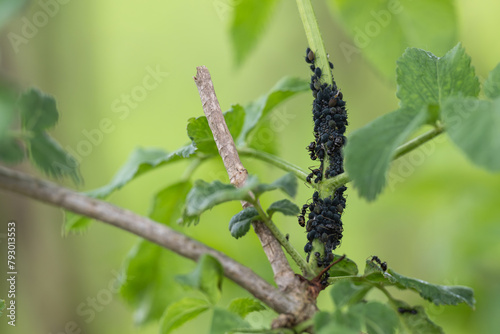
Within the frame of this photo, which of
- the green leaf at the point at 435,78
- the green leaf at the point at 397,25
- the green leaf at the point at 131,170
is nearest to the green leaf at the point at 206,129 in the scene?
the green leaf at the point at 131,170

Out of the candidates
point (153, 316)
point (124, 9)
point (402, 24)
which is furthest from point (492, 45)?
point (124, 9)

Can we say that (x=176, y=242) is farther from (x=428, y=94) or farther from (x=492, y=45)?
(x=492, y=45)

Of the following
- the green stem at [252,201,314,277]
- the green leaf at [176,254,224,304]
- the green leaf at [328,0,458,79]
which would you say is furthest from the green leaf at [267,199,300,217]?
the green leaf at [328,0,458,79]

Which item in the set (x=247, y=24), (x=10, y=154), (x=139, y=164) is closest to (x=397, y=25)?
(x=247, y=24)

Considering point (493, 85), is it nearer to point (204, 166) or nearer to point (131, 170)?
point (131, 170)

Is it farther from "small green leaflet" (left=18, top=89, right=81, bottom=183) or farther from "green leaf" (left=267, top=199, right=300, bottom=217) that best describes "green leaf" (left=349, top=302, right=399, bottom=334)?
"small green leaflet" (left=18, top=89, right=81, bottom=183)

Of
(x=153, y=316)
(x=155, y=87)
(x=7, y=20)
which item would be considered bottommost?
(x=153, y=316)

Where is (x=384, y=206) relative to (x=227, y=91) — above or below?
below
